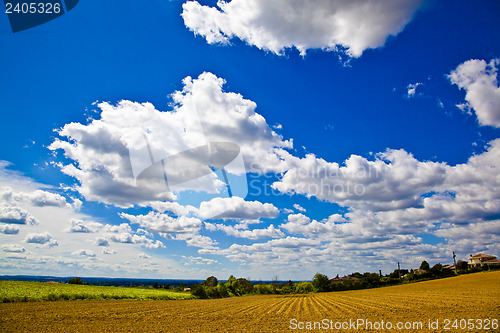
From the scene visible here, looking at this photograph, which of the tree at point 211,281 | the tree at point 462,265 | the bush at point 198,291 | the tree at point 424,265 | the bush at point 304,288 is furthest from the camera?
the tree at point 424,265

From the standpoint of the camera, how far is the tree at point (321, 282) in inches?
3637

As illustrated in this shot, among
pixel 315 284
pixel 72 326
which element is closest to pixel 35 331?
pixel 72 326

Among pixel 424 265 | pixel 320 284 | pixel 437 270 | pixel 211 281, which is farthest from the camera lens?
pixel 424 265

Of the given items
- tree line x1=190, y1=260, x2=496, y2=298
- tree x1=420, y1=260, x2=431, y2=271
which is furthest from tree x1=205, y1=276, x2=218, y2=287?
tree x1=420, y1=260, x2=431, y2=271

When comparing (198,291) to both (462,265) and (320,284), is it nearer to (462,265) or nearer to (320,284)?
(320,284)

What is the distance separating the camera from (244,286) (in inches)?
3903

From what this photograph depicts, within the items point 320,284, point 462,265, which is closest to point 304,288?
point 320,284

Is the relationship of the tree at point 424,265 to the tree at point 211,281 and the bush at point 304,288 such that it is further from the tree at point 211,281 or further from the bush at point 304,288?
the tree at point 211,281

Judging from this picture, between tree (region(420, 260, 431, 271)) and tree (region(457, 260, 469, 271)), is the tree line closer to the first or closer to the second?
tree (region(457, 260, 469, 271))

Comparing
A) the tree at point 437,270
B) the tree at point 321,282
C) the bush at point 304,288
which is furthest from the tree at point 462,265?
the bush at point 304,288

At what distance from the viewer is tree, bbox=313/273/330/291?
3637 inches

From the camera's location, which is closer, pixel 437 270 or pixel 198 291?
pixel 198 291

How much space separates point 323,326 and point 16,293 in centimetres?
3680

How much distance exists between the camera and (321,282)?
3669 inches
